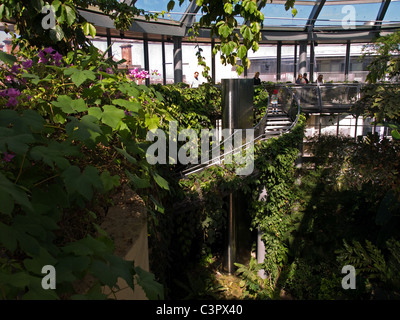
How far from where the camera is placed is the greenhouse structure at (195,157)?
1188 millimetres

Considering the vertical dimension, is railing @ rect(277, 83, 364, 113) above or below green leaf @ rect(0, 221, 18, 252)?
below

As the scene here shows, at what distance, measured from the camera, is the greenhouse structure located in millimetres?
1188

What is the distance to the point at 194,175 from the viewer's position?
757 cm

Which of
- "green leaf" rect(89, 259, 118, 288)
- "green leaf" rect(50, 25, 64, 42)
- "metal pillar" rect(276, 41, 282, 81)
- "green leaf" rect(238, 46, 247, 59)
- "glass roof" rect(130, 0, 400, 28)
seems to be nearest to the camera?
"green leaf" rect(89, 259, 118, 288)

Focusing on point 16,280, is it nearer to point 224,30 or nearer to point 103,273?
point 103,273

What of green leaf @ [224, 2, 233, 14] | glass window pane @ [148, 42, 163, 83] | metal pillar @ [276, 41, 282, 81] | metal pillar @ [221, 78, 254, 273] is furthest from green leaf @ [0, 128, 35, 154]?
metal pillar @ [276, 41, 282, 81]

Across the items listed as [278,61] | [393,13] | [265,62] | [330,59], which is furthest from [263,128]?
[330,59]

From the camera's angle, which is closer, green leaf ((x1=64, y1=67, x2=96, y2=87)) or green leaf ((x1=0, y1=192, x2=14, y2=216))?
green leaf ((x1=0, y1=192, x2=14, y2=216))

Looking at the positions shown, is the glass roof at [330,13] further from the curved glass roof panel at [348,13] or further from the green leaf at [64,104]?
the green leaf at [64,104]

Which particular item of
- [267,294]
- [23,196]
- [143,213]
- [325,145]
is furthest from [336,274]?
[23,196]

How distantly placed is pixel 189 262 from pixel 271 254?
2840 mm

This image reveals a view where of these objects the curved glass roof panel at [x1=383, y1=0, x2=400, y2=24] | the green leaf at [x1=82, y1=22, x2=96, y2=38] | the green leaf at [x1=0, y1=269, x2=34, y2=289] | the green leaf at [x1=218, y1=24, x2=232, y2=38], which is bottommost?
the green leaf at [x1=0, y1=269, x2=34, y2=289]

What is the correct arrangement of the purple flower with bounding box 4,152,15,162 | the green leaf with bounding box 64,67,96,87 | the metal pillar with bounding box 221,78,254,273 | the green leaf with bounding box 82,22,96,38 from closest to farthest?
the purple flower with bounding box 4,152,15,162 < the green leaf with bounding box 64,67,96,87 < the green leaf with bounding box 82,22,96,38 < the metal pillar with bounding box 221,78,254,273

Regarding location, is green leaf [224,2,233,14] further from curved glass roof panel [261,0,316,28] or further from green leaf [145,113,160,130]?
curved glass roof panel [261,0,316,28]
